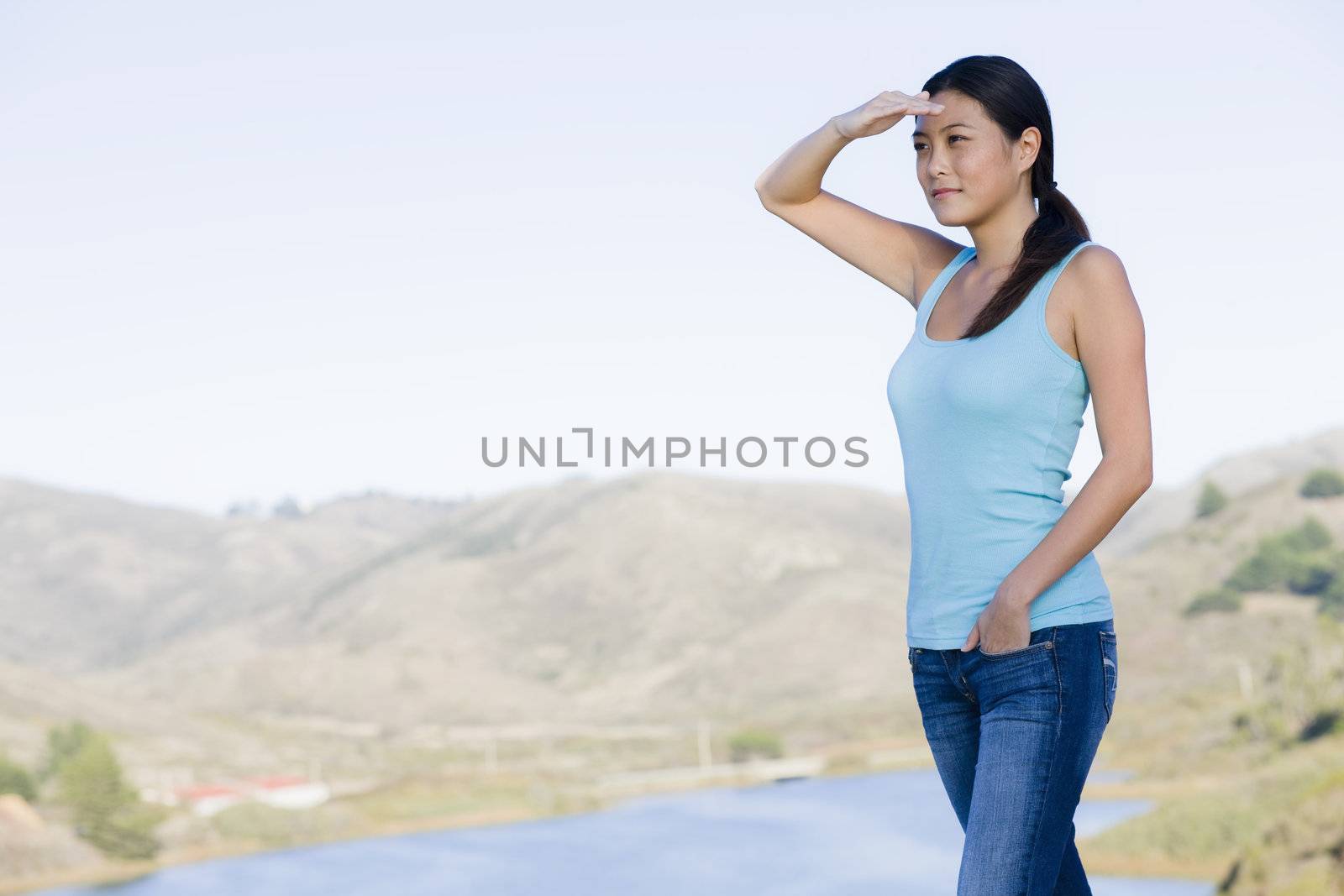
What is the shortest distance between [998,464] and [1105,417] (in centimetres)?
13

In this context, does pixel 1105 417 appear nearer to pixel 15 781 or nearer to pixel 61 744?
pixel 15 781

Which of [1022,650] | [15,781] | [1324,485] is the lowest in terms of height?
[15,781]

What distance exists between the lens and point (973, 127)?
5.99 ft

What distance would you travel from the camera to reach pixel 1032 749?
5.39 feet

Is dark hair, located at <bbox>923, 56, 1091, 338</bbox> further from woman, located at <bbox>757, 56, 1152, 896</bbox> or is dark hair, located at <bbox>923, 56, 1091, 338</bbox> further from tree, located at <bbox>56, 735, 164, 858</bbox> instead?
tree, located at <bbox>56, 735, 164, 858</bbox>

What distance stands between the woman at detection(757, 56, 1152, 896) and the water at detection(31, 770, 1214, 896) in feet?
53.3

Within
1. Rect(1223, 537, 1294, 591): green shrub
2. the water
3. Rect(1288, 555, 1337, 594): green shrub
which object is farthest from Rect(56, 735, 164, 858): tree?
Rect(1288, 555, 1337, 594): green shrub

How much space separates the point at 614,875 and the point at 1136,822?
7.08 meters

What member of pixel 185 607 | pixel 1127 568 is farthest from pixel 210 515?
pixel 1127 568

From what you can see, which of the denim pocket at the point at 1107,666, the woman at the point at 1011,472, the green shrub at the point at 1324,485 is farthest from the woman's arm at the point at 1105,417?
the green shrub at the point at 1324,485

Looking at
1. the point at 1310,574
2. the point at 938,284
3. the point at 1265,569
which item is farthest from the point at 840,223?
the point at 1310,574

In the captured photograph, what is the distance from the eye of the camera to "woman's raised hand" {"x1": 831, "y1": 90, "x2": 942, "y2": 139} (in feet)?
5.99

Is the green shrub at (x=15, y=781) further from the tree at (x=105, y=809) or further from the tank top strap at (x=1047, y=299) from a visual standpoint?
the tank top strap at (x=1047, y=299)

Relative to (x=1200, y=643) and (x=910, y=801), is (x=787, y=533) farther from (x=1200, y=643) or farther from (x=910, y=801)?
(x=910, y=801)
